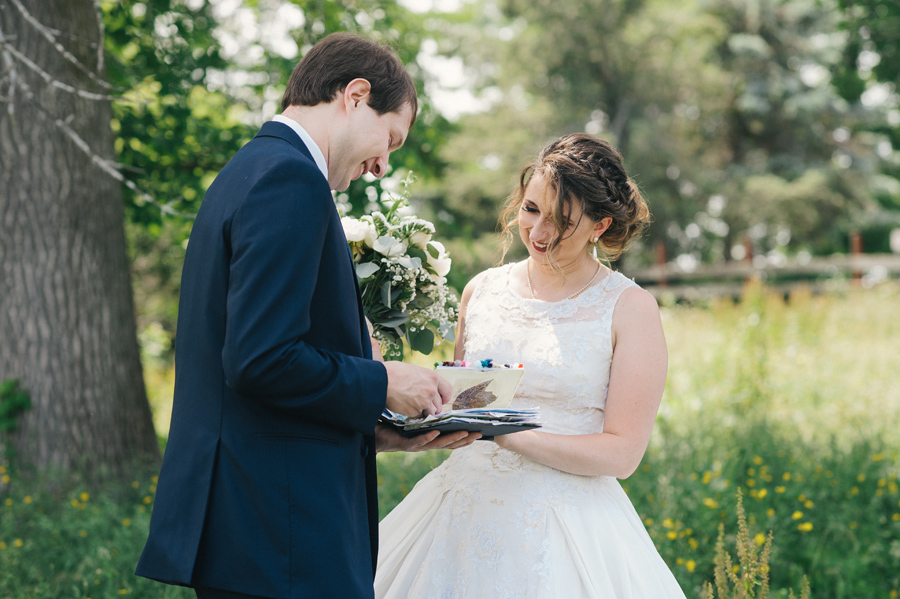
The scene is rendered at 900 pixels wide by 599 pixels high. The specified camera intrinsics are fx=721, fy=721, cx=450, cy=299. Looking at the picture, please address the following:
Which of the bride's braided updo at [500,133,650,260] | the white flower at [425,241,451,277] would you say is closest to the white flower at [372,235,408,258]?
the white flower at [425,241,451,277]

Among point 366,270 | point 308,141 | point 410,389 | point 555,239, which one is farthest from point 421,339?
point 308,141

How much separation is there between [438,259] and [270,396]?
3.23 ft

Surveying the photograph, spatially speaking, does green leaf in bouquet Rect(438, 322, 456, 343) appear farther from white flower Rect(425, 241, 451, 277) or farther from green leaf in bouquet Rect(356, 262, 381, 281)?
green leaf in bouquet Rect(356, 262, 381, 281)

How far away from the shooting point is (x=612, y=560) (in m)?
2.06

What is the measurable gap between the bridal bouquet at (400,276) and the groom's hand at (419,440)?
471 millimetres

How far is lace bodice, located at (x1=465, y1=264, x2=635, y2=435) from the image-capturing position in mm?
2215

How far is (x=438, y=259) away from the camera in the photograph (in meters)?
2.27

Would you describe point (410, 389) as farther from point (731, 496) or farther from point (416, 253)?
point (731, 496)

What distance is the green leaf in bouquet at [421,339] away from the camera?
2301mm

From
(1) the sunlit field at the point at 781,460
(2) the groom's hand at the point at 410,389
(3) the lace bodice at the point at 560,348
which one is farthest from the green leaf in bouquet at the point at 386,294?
(1) the sunlit field at the point at 781,460

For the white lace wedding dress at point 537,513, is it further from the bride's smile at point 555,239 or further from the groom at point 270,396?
the groom at point 270,396

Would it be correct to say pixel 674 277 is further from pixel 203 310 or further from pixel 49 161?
pixel 203 310

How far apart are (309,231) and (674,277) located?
1658 cm

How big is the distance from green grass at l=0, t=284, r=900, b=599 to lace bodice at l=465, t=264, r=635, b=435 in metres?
1.38
